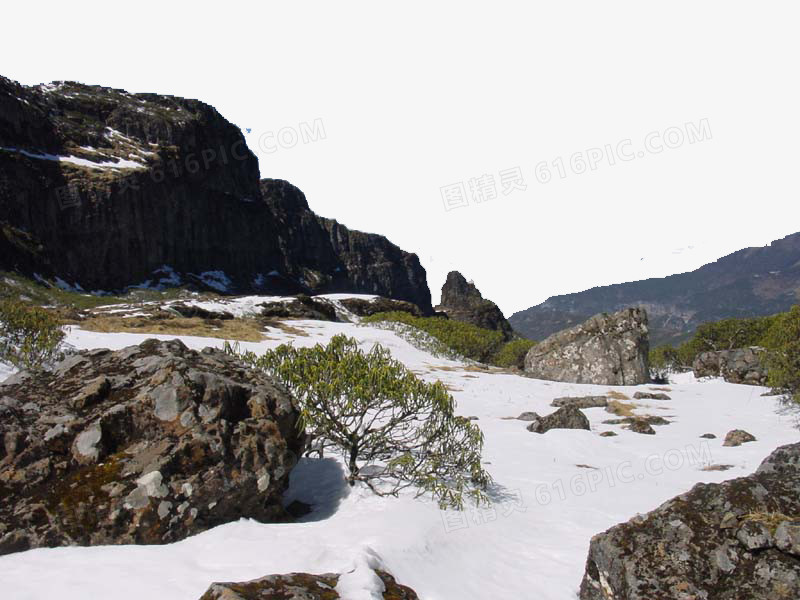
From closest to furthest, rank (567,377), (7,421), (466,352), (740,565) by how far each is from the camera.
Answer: (740,565) → (7,421) → (567,377) → (466,352)

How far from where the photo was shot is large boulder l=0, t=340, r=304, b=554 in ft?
16.9

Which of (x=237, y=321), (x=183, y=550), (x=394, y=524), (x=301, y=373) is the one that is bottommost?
(x=394, y=524)

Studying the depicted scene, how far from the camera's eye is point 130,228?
9556 cm

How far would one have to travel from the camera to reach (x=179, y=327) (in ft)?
95.9

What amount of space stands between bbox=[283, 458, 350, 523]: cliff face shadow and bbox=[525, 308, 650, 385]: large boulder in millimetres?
22362

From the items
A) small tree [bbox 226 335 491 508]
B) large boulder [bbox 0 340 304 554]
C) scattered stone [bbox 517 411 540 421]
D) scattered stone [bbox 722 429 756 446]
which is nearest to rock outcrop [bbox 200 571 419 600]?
large boulder [bbox 0 340 304 554]

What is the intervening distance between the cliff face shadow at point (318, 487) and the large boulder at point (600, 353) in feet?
73.4

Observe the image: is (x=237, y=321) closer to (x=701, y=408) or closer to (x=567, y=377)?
(x=567, y=377)

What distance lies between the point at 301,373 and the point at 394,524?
324cm

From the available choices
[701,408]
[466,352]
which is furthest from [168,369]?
[466,352]

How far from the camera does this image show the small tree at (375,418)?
7898mm

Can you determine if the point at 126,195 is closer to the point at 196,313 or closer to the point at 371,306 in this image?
the point at 371,306

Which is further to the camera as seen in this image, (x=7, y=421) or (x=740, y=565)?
(x=7, y=421)

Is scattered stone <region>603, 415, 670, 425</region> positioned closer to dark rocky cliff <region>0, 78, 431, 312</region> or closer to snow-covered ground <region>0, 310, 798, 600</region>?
snow-covered ground <region>0, 310, 798, 600</region>
